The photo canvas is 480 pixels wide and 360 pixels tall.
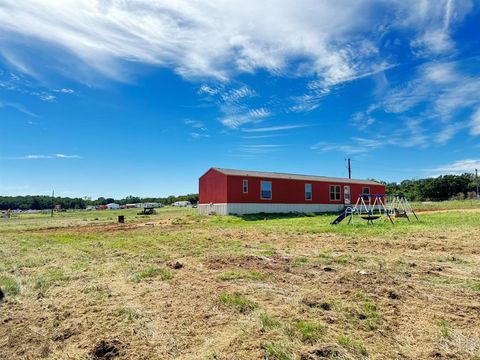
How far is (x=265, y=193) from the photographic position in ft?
92.1

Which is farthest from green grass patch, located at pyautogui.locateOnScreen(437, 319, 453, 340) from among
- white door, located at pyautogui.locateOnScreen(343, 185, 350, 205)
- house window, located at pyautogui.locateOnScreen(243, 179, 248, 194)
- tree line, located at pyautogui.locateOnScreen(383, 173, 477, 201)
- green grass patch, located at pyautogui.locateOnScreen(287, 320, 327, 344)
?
tree line, located at pyautogui.locateOnScreen(383, 173, 477, 201)

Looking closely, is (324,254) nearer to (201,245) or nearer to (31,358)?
(201,245)

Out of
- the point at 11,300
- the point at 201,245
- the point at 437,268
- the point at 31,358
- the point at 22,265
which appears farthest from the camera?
the point at 201,245

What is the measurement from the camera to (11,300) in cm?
506

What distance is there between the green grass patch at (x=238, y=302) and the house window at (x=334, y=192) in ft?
97.2

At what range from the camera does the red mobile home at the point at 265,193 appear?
26.2 m

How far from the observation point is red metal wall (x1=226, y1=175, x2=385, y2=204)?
2619 cm

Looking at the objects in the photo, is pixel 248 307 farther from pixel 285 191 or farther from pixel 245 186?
pixel 285 191

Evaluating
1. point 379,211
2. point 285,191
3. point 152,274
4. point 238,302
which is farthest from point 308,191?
point 238,302

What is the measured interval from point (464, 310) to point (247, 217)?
20.6 m

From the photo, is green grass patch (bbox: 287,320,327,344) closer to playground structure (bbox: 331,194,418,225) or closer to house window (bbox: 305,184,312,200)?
playground structure (bbox: 331,194,418,225)

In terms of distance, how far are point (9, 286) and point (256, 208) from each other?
873 inches

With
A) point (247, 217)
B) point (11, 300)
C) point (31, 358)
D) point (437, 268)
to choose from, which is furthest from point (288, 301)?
point (247, 217)

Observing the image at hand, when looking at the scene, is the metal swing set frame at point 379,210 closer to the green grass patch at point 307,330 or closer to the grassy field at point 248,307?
the grassy field at point 248,307
